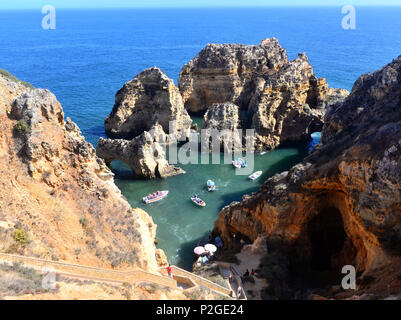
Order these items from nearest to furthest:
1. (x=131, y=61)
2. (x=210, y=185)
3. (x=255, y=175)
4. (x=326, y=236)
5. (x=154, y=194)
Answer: (x=326, y=236) < (x=154, y=194) < (x=210, y=185) < (x=255, y=175) < (x=131, y=61)

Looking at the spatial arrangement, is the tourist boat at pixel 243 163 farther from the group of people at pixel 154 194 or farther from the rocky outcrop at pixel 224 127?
the group of people at pixel 154 194

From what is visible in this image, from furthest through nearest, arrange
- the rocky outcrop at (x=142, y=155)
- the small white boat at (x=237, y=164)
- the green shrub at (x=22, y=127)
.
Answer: the small white boat at (x=237, y=164)
the rocky outcrop at (x=142, y=155)
the green shrub at (x=22, y=127)

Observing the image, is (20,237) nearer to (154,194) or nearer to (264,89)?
(154,194)

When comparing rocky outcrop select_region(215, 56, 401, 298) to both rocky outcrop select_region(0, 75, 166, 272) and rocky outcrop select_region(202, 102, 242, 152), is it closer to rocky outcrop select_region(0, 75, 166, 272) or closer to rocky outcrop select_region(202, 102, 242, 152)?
rocky outcrop select_region(0, 75, 166, 272)

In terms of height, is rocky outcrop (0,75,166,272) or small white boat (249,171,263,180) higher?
rocky outcrop (0,75,166,272)

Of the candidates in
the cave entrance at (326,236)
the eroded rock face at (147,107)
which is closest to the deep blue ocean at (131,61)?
the eroded rock face at (147,107)

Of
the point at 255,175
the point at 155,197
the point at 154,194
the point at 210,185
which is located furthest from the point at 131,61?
the point at 155,197

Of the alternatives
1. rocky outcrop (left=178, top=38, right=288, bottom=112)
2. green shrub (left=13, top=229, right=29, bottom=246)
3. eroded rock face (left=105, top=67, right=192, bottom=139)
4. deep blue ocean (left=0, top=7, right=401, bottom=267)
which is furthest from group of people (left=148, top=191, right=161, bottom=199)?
rocky outcrop (left=178, top=38, right=288, bottom=112)
